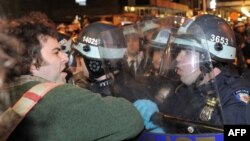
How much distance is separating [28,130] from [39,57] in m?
0.68

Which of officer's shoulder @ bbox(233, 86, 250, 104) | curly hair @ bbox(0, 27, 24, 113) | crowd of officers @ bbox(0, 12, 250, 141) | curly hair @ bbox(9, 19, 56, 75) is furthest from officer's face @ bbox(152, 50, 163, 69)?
curly hair @ bbox(0, 27, 24, 113)

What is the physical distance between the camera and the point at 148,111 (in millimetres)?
2684

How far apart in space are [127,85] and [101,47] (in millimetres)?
580

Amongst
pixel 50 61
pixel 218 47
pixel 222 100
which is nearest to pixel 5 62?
pixel 50 61

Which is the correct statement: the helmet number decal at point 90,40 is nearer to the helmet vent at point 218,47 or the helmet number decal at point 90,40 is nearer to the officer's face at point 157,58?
the officer's face at point 157,58

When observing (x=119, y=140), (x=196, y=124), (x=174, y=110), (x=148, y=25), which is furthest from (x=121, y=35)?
(x=119, y=140)

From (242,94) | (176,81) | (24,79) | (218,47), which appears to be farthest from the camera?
(218,47)

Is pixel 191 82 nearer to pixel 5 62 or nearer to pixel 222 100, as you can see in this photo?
pixel 222 100

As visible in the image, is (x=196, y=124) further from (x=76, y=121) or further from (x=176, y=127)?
(x=76, y=121)

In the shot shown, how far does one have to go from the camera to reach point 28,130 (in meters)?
2.06

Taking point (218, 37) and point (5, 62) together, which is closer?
point (5, 62)

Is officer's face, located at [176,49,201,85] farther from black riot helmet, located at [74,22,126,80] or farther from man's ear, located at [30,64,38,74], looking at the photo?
man's ear, located at [30,64,38,74]

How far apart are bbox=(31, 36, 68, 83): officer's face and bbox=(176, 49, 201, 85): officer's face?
79cm

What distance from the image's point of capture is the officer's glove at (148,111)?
2654mm
